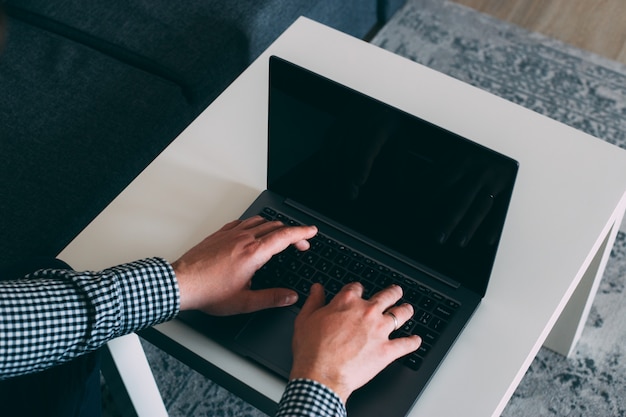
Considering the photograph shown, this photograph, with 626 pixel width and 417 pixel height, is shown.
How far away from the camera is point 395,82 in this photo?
1.35m

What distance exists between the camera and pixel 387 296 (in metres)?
1.03

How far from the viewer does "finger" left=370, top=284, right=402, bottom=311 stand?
3.34ft

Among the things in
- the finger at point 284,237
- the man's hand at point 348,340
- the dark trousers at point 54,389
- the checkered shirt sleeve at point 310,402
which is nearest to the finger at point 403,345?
the man's hand at point 348,340

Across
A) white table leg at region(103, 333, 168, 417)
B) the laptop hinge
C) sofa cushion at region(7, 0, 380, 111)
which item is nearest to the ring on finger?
the laptop hinge

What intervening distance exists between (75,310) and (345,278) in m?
0.37

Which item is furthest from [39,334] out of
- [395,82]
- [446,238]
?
→ [395,82]

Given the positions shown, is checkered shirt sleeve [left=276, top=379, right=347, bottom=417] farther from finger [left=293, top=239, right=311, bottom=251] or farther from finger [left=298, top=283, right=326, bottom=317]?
finger [left=293, top=239, right=311, bottom=251]

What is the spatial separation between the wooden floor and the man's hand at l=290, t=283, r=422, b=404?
4.80ft

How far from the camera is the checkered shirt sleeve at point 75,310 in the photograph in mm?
990

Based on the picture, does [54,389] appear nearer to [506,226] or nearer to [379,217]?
[379,217]

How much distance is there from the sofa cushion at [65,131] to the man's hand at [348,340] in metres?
0.66

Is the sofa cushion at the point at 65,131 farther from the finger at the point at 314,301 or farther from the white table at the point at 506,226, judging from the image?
the finger at the point at 314,301

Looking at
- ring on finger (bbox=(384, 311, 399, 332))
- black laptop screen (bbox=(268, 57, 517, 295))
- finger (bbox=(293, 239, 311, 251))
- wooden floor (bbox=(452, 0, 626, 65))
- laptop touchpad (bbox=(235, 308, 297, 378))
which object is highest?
wooden floor (bbox=(452, 0, 626, 65))

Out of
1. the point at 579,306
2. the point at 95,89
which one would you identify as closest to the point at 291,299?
the point at 579,306
